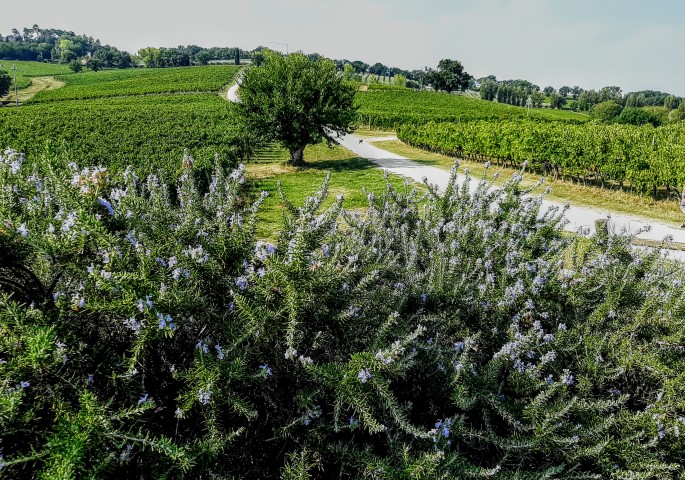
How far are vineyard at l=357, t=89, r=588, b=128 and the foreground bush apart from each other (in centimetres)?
4105

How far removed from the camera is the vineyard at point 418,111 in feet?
141

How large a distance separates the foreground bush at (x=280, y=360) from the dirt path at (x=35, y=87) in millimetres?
78246

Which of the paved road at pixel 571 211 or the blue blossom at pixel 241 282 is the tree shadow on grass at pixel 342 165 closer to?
the paved road at pixel 571 211

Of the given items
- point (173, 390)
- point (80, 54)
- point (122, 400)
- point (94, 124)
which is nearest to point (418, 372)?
point (173, 390)

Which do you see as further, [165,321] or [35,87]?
[35,87]

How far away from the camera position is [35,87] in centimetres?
7950

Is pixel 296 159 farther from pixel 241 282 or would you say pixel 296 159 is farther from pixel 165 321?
pixel 165 321

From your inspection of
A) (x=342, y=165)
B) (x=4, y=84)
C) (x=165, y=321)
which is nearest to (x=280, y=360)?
(x=165, y=321)

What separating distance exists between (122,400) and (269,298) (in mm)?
807

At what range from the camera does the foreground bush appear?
5.44ft

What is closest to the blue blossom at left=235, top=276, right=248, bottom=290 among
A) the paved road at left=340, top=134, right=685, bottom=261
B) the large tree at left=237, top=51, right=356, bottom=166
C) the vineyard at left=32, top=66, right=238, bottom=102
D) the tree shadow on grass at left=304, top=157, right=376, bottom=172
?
the paved road at left=340, top=134, right=685, bottom=261

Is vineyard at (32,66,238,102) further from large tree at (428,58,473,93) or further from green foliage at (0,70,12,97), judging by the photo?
large tree at (428,58,473,93)

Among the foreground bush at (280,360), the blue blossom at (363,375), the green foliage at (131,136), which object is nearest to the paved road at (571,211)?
the foreground bush at (280,360)

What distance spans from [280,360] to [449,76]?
101242 mm
